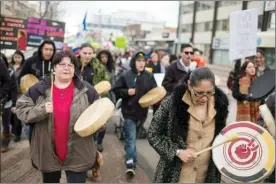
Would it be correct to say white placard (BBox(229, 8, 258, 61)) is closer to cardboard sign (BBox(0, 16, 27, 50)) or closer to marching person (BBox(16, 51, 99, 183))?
marching person (BBox(16, 51, 99, 183))

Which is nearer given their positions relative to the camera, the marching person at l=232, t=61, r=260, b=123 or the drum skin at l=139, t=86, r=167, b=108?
the drum skin at l=139, t=86, r=167, b=108

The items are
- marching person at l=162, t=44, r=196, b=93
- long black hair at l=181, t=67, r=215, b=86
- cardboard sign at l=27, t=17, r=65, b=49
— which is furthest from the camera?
cardboard sign at l=27, t=17, r=65, b=49

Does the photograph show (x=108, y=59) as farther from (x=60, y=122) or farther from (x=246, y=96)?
(x=60, y=122)

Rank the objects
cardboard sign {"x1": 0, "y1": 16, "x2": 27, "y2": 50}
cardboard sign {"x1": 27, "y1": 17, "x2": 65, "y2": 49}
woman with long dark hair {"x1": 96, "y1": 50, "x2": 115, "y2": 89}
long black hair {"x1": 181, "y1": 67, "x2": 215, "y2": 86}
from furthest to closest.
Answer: cardboard sign {"x1": 27, "y1": 17, "x2": 65, "y2": 49} → cardboard sign {"x1": 0, "y1": 16, "x2": 27, "y2": 50} → woman with long dark hair {"x1": 96, "y1": 50, "x2": 115, "y2": 89} → long black hair {"x1": 181, "y1": 67, "x2": 215, "y2": 86}

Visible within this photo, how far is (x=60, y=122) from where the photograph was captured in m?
2.83

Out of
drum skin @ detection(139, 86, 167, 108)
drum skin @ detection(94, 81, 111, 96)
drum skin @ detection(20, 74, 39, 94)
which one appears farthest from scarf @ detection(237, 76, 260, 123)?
drum skin @ detection(20, 74, 39, 94)

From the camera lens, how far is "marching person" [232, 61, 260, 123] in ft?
16.7

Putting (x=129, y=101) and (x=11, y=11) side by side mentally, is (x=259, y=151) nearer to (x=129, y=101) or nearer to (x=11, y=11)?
(x=129, y=101)

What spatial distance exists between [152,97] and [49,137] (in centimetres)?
201

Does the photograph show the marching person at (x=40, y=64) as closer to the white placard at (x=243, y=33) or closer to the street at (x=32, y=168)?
the street at (x=32, y=168)

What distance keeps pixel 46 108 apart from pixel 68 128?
252 mm

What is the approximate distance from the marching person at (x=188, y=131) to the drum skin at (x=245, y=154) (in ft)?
0.38

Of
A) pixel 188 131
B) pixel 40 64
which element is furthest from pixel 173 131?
pixel 40 64

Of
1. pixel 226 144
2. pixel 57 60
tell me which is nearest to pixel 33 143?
pixel 57 60
